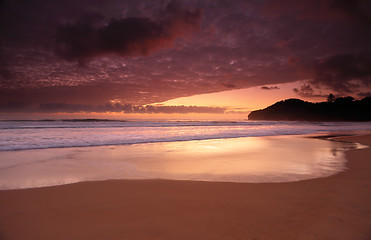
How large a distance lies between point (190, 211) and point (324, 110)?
571ft

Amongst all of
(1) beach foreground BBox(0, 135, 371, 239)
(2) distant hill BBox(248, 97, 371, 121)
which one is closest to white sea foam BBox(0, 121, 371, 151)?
(1) beach foreground BBox(0, 135, 371, 239)

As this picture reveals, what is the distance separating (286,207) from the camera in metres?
3.80

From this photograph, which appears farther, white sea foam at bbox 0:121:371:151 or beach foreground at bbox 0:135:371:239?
white sea foam at bbox 0:121:371:151

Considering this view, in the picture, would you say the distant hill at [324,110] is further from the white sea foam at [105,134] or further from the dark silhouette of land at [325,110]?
the white sea foam at [105,134]

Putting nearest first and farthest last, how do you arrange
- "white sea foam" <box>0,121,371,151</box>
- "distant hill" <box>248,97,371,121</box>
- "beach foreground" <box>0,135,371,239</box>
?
1. "beach foreground" <box>0,135,371,239</box>
2. "white sea foam" <box>0,121,371,151</box>
3. "distant hill" <box>248,97,371,121</box>

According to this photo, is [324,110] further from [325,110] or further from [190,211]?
[190,211]

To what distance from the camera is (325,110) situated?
476 ft

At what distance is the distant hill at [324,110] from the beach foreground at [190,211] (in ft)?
516

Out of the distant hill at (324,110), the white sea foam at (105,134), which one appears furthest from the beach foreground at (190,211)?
the distant hill at (324,110)

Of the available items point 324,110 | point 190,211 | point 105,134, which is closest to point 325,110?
point 324,110

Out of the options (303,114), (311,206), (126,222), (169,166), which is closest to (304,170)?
(311,206)

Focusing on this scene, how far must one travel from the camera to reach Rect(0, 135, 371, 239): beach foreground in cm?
299

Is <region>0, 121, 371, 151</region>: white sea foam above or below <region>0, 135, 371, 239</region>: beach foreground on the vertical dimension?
above

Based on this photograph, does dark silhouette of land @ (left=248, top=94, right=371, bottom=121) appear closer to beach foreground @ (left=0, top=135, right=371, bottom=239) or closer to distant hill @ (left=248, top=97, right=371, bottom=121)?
distant hill @ (left=248, top=97, right=371, bottom=121)
